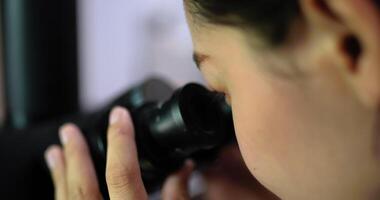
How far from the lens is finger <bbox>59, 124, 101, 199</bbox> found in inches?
27.0

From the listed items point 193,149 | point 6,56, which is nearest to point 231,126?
point 193,149

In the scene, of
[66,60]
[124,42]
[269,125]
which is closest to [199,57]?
[269,125]

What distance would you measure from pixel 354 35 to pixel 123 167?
1.06 ft

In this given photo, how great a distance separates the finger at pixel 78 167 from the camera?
686mm

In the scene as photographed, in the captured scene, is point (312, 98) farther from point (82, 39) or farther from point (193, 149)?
point (82, 39)

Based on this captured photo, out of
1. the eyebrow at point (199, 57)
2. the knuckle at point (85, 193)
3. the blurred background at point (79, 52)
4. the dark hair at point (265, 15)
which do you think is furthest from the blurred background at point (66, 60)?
the dark hair at point (265, 15)

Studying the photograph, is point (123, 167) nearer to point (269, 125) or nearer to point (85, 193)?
point (85, 193)

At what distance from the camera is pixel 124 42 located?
59.3 inches

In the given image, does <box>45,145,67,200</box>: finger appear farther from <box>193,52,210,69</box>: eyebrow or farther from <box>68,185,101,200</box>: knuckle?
<box>193,52,210,69</box>: eyebrow

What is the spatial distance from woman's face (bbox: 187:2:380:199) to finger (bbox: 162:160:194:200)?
0.76 feet

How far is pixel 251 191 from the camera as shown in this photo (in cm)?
80

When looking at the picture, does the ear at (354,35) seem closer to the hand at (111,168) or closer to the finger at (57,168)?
the hand at (111,168)

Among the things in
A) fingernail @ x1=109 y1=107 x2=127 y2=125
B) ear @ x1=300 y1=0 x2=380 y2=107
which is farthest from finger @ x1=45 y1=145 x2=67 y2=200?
ear @ x1=300 y1=0 x2=380 y2=107

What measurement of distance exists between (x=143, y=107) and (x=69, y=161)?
13cm
